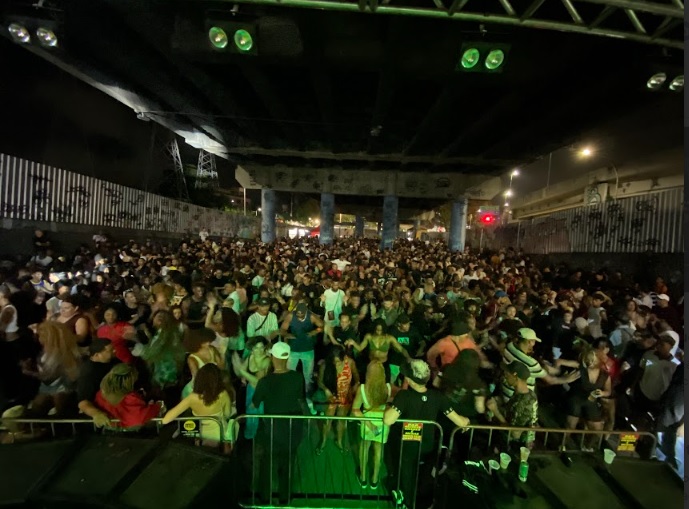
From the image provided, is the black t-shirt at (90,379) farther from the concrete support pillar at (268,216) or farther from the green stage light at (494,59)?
the concrete support pillar at (268,216)

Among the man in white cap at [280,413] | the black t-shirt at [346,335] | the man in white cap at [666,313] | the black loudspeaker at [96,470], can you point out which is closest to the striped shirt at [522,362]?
the black t-shirt at [346,335]

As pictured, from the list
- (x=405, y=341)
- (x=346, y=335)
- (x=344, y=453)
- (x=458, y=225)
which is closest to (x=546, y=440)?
(x=405, y=341)

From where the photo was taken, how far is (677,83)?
601 centimetres

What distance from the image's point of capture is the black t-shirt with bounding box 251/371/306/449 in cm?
352

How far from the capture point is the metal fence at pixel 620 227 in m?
10.2

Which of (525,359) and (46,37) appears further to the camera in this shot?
(46,37)

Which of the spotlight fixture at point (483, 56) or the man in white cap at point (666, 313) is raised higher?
the spotlight fixture at point (483, 56)

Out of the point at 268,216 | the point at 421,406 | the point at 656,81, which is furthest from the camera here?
the point at 268,216

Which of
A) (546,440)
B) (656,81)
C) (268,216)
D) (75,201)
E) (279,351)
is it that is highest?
(656,81)

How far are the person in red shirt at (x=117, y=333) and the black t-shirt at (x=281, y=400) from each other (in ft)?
6.34

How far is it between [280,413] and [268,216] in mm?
20253

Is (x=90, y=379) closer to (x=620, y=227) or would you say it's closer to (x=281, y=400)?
(x=281, y=400)

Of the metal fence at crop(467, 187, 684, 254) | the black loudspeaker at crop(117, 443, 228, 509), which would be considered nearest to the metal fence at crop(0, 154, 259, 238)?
the black loudspeaker at crop(117, 443, 228, 509)

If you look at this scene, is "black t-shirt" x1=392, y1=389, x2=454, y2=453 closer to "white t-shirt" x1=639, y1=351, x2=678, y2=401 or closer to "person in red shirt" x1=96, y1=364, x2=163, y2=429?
"person in red shirt" x1=96, y1=364, x2=163, y2=429
